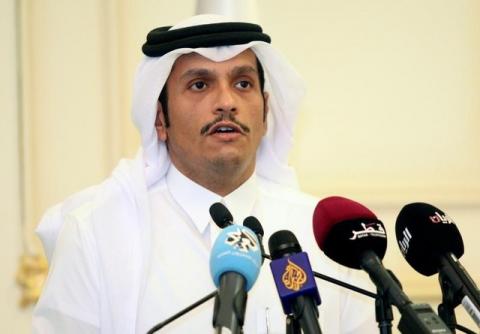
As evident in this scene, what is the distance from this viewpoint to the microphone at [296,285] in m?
1.18

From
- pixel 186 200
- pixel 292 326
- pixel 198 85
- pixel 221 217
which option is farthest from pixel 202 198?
pixel 292 326

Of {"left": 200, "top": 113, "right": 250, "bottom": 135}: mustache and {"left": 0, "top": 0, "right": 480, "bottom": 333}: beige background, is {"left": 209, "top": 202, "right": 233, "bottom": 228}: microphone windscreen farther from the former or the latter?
{"left": 0, "top": 0, "right": 480, "bottom": 333}: beige background

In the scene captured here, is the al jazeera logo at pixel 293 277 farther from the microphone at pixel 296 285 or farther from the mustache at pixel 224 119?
the mustache at pixel 224 119

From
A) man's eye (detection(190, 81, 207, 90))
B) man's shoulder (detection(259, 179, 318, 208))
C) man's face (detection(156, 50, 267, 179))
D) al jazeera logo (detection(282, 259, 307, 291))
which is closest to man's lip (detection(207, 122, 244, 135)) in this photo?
man's face (detection(156, 50, 267, 179))

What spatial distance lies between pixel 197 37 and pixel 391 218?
1.51m

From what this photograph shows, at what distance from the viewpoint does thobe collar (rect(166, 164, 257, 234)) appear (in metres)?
2.42

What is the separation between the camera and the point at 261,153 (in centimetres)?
267

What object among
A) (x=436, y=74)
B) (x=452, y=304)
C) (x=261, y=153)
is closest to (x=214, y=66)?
(x=261, y=153)

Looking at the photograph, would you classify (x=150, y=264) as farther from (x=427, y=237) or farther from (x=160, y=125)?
(x=427, y=237)

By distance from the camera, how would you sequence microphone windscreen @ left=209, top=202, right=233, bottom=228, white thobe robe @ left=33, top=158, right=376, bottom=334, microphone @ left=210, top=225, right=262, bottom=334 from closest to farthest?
microphone @ left=210, top=225, right=262, bottom=334, microphone windscreen @ left=209, top=202, right=233, bottom=228, white thobe robe @ left=33, top=158, right=376, bottom=334

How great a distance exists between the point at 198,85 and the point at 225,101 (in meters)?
0.15

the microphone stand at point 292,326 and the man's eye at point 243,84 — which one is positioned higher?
the man's eye at point 243,84

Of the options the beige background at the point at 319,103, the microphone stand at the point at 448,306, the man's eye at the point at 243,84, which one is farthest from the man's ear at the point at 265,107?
the microphone stand at the point at 448,306

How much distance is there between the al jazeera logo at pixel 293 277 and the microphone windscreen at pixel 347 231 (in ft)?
0.58
